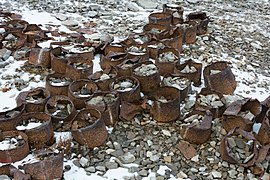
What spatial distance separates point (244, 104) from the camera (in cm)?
315

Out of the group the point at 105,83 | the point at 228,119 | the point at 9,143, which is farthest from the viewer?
the point at 105,83

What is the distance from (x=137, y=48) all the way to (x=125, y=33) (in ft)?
2.45

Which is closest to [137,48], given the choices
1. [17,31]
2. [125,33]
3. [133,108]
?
[125,33]

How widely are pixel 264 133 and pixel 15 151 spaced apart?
5.90 feet

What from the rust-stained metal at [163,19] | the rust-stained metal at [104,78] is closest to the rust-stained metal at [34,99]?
the rust-stained metal at [104,78]

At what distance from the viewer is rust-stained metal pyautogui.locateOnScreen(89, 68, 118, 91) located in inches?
132

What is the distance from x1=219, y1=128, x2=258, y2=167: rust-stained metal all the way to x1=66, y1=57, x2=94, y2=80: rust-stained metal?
4.73ft

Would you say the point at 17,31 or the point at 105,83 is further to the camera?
the point at 17,31

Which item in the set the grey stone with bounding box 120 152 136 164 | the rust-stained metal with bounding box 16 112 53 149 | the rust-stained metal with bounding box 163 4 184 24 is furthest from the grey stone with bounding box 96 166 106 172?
the rust-stained metal with bounding box 163 4 184 24

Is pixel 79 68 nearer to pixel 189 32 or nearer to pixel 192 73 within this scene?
pixel 192 73

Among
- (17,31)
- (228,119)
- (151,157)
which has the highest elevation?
(17,31)

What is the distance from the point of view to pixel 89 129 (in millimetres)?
2773

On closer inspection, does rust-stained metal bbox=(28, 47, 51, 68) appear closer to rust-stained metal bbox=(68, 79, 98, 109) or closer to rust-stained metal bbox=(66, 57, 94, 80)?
rust-stained metal bbox=(66, 57, 94, 80)

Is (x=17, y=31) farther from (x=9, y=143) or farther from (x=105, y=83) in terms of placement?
(x=9, y=143)
